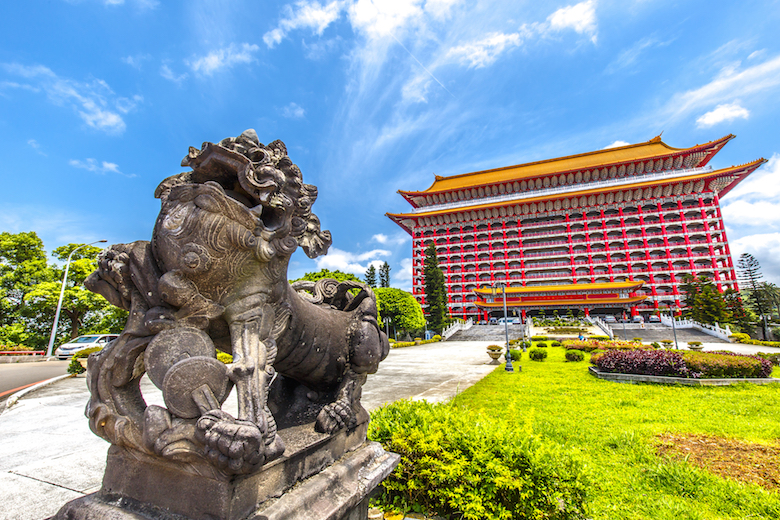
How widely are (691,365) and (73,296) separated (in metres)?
33.8

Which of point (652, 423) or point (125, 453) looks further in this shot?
point (652, 423)

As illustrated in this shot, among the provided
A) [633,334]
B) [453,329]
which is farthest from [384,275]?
[633,334]

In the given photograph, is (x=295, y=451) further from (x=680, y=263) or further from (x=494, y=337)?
(x=680, y=263)

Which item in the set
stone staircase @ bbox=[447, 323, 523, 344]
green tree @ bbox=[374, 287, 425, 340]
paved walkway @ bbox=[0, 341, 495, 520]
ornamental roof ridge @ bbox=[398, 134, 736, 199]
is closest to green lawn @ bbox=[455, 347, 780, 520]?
paved walkway @ bbox=[0, 341, 495, 520]

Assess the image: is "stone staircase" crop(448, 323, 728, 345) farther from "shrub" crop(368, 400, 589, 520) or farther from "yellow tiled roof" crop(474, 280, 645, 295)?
"shrub" crop(368, 400, 589, 520)

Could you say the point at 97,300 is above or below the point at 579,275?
below

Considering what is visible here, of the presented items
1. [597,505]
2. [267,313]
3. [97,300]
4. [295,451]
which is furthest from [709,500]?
[97,300]

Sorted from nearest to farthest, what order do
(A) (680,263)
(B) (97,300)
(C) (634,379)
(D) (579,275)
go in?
(C) (634,379)
(B) (97,300)
(A) (680,263)
(D) (579,275)

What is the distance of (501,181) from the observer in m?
60.8

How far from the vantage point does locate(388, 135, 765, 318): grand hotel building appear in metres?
46.8

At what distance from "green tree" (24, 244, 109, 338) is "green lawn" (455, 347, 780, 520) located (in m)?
27.2

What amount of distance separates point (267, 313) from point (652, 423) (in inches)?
291

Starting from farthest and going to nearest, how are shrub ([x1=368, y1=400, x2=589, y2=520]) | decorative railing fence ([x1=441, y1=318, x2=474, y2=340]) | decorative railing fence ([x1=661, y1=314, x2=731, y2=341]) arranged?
decorative railing fence ([x1=441, y1=318, x2=474, y2=340])
decorative railing fence ([x1=661, y1=314, x2=731, y2=341])
shrub ([x1=368, y1=400, x2=589, y2=520])

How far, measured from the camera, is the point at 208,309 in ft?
5.93
